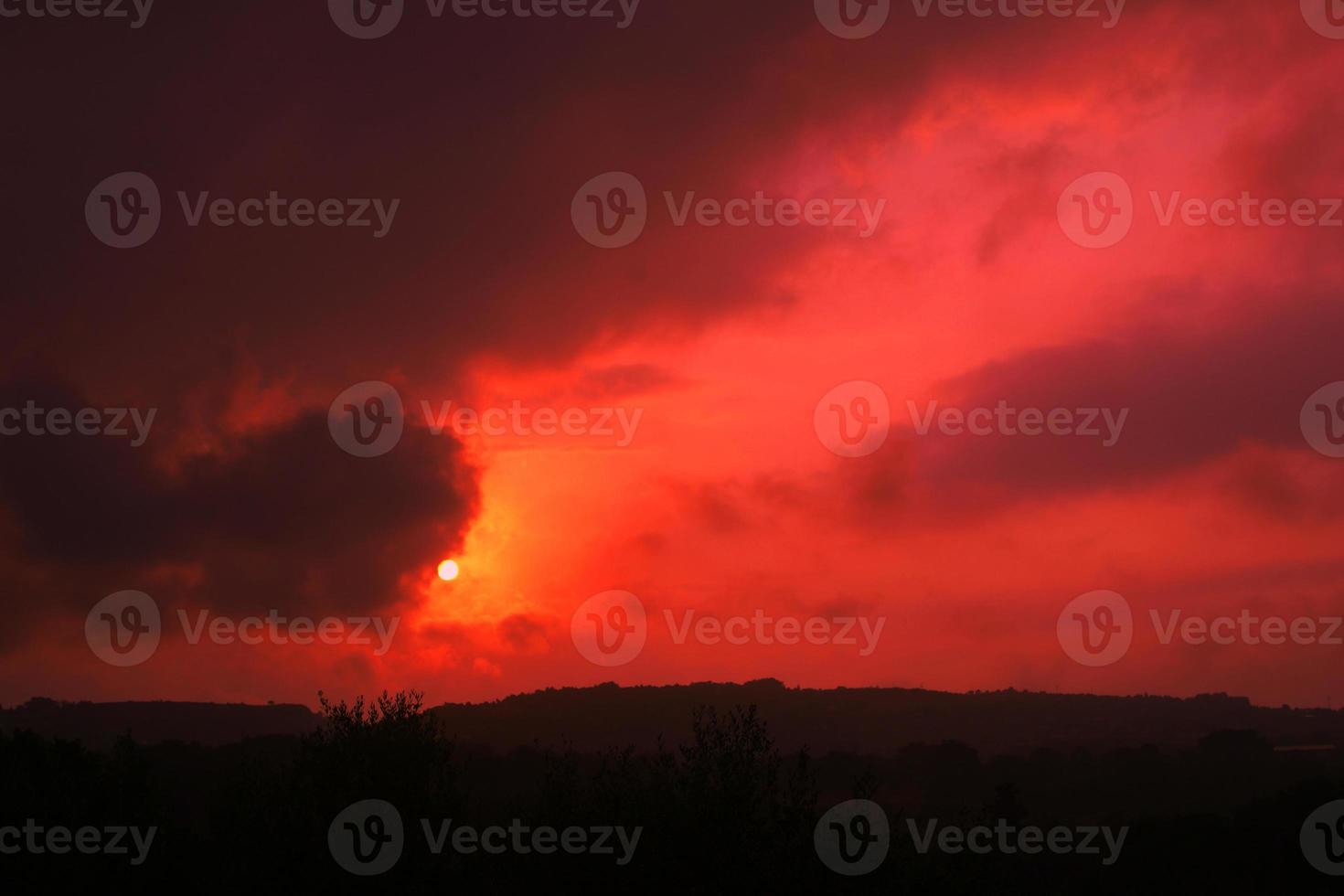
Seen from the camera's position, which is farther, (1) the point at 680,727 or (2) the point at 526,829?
(1) the point at 680,727

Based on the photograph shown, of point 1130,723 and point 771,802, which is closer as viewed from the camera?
point 771,802

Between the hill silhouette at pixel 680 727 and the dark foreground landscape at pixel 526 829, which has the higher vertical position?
the hill silhouette at pixel 680 727

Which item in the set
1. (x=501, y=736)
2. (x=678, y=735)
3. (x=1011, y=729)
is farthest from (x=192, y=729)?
(x=1011, y=729)

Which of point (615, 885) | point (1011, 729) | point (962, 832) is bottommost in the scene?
Result: point (615, 885)

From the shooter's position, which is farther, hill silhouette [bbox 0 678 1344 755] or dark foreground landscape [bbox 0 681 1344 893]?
hill silhouette [bbox 0 678 1344 755]

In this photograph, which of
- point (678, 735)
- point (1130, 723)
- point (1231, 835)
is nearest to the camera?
point (1231, 835)

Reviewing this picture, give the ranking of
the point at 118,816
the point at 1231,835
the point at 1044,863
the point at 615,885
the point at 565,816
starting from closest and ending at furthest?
the point at 615,885 < the point at 565,816 < the point at 118,816 < the point at 1044,863 < the point at 1231,835

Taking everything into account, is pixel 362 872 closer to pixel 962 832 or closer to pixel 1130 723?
pixel 962 832

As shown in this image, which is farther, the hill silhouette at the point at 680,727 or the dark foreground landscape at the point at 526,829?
the hill silhouette at the point at 680,727

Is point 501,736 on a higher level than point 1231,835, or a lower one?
higher

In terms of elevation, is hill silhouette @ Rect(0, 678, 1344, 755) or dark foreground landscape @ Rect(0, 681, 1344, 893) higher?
hill silhouette @ Rect(0, 678, 1344, 755)

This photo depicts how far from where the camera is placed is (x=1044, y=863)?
64812 mm

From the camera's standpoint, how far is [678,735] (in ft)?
578

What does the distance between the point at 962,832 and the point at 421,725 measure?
2020 cm
